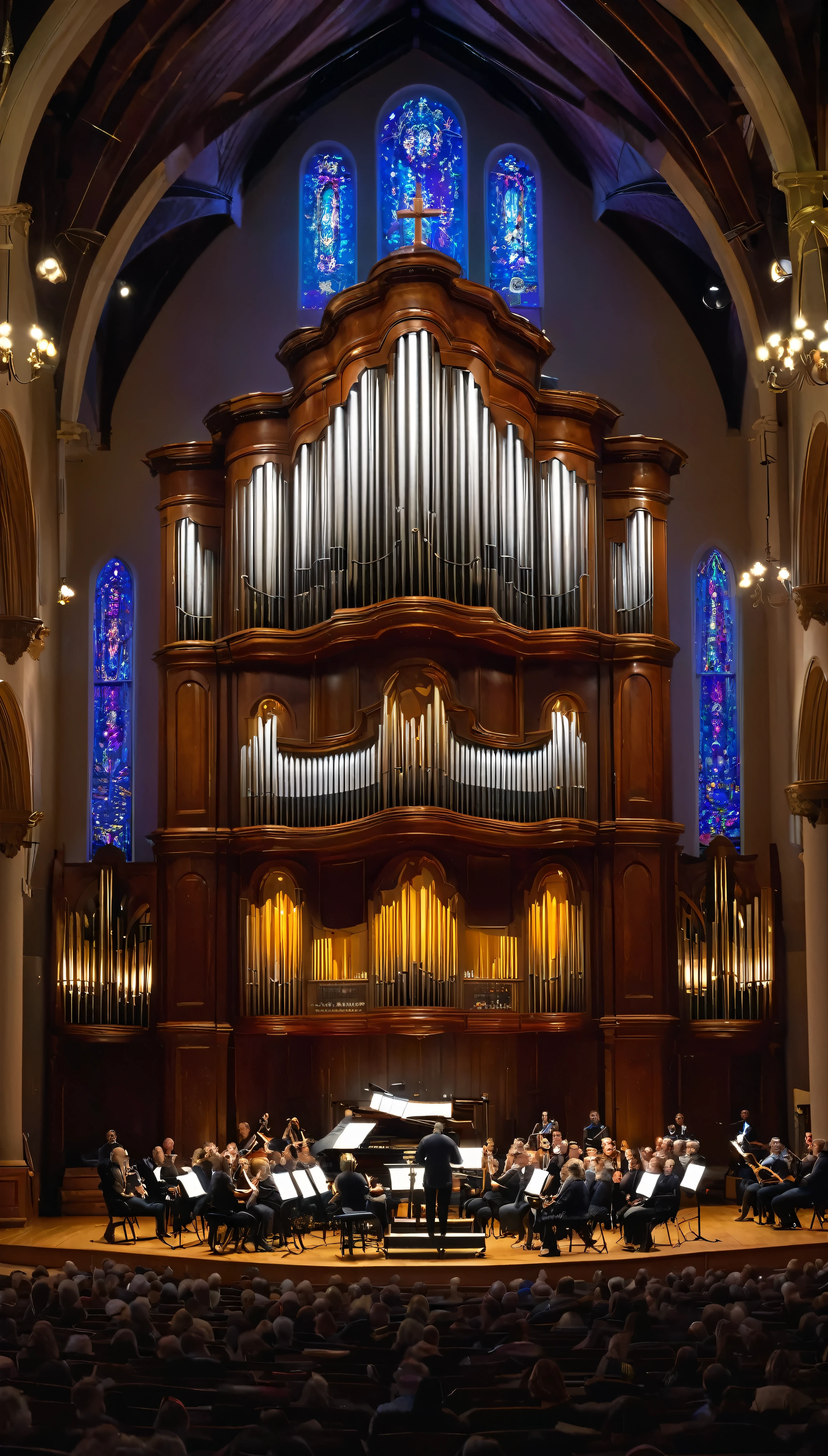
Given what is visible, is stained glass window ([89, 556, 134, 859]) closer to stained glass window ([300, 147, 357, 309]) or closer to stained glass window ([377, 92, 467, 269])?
Answer: stained glass window ([300, 147, 357, 309])

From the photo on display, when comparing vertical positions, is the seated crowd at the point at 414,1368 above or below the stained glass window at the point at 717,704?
below

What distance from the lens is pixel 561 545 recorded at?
65.5 feet

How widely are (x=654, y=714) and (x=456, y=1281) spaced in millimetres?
10381

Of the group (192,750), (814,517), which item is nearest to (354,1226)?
(192,750)

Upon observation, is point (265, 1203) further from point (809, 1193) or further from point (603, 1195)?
point (809, 1193)

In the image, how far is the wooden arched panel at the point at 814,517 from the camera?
17.0 meters

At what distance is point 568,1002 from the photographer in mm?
19016

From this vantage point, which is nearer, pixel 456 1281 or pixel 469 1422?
pixel 469 1422

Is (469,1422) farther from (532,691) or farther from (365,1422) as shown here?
(532,691)

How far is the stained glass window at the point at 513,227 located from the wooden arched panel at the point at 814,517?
7604mm

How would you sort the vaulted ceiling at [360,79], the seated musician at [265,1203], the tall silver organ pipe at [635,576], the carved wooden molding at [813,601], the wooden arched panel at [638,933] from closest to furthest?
the seated musician at [265,1203]
the carved wooden molding at [813,601]
the vaulted ceiling at [360,79]
the wooden arched panel at [638,933]
the tall silver organ pipe at [635,576]

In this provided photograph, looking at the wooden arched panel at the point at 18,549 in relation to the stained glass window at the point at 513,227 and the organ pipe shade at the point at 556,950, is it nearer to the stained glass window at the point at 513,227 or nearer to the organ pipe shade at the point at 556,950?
Answer: the organ pipe shade at the point at 556,950

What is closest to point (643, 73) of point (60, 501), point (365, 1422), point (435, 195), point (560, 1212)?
point (435, 195)

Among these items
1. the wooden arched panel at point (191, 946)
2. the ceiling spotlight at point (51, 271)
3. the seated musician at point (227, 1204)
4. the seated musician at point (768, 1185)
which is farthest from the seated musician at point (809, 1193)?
the ceiling spotlight at point (51, 271)
